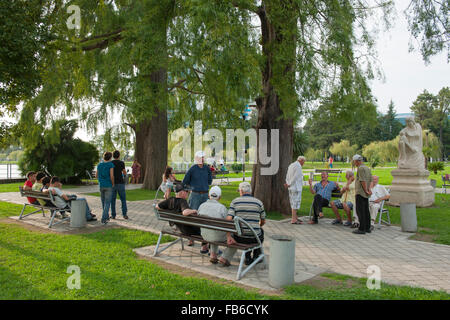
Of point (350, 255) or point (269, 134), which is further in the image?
point (269, 134)

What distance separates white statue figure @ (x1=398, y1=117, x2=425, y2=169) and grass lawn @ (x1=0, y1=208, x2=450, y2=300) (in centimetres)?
906

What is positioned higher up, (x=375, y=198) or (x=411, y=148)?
(x=411, y=148)

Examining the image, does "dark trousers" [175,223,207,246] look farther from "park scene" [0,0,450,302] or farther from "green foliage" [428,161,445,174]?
"green foliage" [428,161,445,174]

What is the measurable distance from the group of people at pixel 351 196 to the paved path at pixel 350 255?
0.32 meters

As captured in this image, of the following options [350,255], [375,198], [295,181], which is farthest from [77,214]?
[375,198]

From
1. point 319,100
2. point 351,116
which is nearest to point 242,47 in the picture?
point 319,100

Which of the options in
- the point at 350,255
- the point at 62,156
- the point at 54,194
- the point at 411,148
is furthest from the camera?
the point at 62,156

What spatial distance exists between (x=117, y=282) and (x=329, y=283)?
8.55ft

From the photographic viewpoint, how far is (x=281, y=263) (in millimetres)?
4352

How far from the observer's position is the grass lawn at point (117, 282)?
13.1 feet

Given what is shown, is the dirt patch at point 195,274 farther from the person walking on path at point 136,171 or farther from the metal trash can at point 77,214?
the person walking on path at point 136,171

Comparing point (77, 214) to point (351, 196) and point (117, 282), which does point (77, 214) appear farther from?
point (351, 196)

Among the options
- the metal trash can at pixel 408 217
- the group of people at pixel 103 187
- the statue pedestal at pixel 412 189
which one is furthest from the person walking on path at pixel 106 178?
Result: the statue pedestal at pixel 412 189

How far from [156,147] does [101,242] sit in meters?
11.7
